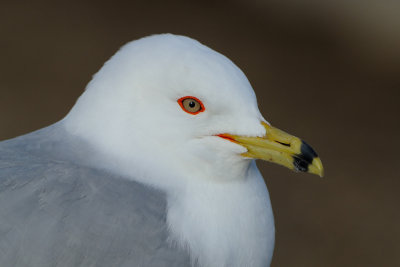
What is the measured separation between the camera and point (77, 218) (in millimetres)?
1307

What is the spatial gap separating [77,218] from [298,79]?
2987mm

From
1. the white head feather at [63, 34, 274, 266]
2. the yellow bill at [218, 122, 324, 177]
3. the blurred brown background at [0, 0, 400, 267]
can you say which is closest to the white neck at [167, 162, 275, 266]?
the white head feather at [63, 34, 274, 266]

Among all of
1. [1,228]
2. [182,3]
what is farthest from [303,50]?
[1,228]

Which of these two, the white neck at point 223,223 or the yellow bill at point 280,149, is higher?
the yellow bill at point 280,149

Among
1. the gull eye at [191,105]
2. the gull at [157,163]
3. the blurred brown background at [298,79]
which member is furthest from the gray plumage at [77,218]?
the blurred brown background at [298,79]

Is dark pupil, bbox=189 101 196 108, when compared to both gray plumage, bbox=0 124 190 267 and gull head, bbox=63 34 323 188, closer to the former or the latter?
gull head, bbox=63 34 323 188

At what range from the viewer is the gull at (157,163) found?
4.35 feet

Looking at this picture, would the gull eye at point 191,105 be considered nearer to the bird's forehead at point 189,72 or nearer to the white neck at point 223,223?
the bird's forehead at point 189,72

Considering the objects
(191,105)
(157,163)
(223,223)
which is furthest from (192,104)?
(223,223)

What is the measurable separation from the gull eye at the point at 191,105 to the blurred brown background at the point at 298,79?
1778 millimetres

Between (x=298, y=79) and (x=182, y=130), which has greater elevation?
(x=182, y=130)

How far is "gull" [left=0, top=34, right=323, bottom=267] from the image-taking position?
133 cm

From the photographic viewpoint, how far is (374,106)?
13.0 ft

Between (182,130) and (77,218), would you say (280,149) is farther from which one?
(77,218)
